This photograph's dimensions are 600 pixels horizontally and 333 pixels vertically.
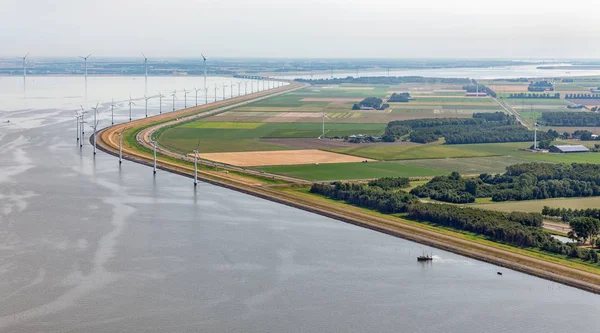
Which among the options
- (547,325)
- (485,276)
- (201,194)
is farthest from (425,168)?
(547,325)

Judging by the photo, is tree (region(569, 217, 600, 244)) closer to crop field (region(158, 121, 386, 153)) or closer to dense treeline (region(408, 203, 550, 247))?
dense treeline (region(408, 203, 550, 247))

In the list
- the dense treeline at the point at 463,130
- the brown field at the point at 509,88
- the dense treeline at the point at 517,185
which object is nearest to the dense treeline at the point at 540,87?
the brown field at the point at 509,88

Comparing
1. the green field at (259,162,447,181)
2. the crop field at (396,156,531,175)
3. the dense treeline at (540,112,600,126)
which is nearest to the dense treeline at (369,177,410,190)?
the green field at (259,162,447,181)

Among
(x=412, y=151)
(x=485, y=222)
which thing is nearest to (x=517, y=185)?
(x=485, y=222)

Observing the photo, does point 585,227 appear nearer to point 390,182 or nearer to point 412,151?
point 390,182

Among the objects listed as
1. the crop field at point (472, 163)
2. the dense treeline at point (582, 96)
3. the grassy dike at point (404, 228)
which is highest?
the dense treeline at point (582, 96)

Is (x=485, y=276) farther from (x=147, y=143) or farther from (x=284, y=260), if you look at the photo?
(x=147, y=143)

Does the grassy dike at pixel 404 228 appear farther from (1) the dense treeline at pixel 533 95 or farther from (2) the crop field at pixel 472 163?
(1) the dense treeline at pixel 533 95
